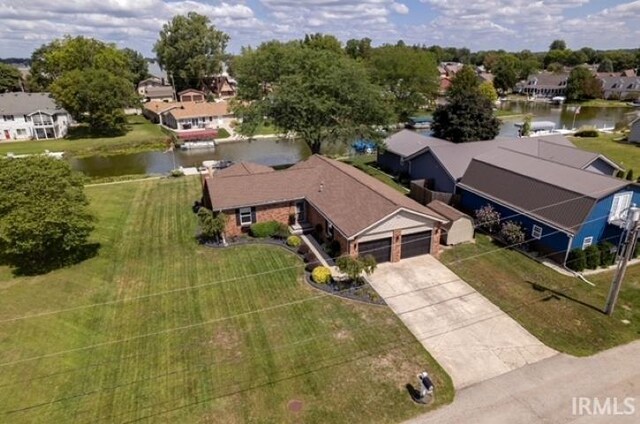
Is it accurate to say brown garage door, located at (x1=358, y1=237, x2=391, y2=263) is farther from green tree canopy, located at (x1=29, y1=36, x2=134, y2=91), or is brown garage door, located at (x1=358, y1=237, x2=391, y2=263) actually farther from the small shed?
green tree canopy, located at (x1=29, y1=36, x2=134, y2=91)

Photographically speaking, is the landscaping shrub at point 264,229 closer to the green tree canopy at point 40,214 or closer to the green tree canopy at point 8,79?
the green tree canopy at point 40,214

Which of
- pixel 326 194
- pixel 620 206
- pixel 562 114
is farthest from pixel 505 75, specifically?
pixel 326 194

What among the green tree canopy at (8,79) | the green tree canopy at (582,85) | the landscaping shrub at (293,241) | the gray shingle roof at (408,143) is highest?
the green tree canopy at (8,79)

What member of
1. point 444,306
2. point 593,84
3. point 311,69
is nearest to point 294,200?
point 444,306

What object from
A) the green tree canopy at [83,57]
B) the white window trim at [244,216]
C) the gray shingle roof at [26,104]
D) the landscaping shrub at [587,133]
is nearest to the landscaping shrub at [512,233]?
the white window trim at [244,216]

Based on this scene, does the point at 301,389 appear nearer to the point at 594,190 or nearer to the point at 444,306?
the point at 444,306
